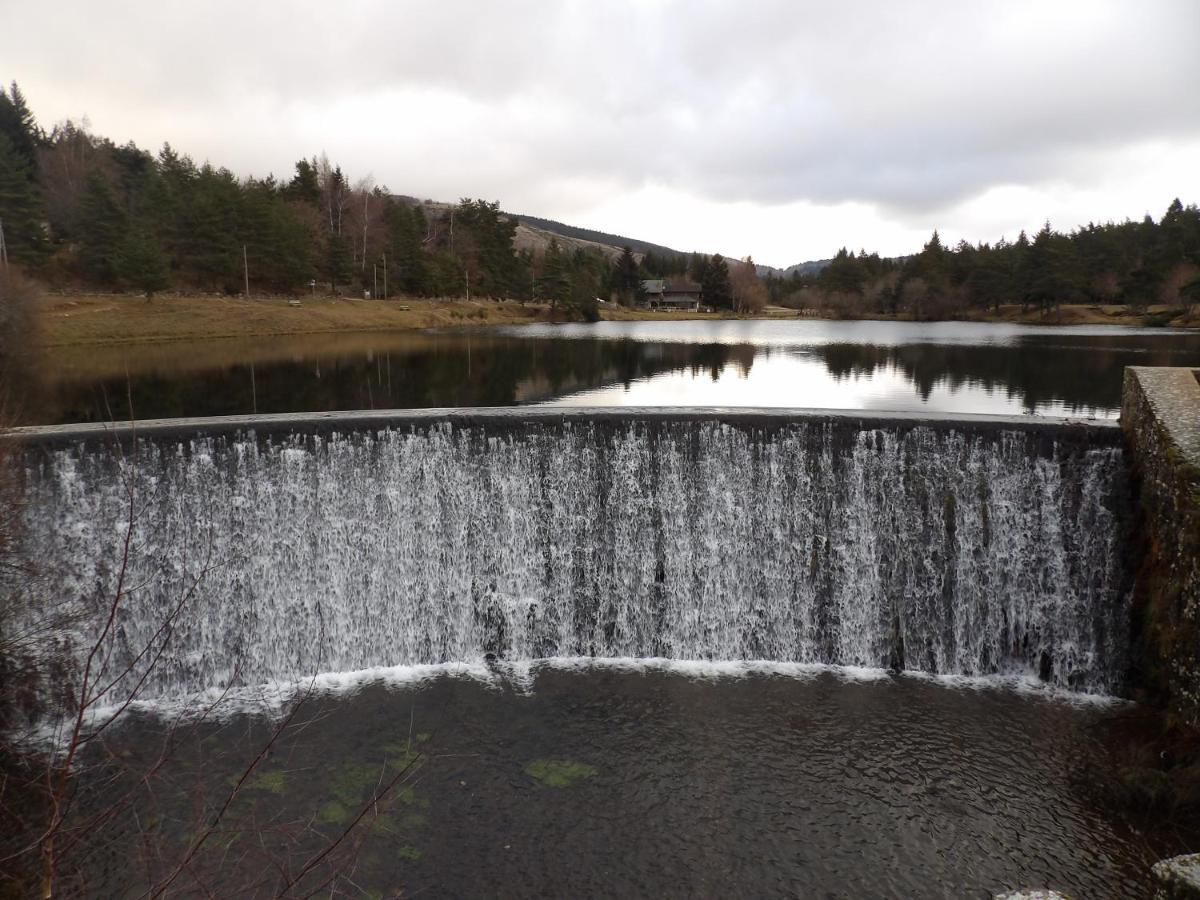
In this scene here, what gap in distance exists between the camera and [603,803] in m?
8.04

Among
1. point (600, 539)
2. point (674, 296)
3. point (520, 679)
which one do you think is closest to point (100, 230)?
point (600, 539)

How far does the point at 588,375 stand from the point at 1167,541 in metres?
20.4

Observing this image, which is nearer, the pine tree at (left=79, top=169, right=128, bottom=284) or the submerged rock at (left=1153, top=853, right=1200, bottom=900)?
the submerged rock at (left=1153, top=853, right=1200, bottom=900)

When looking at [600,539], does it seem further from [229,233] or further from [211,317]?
[229,233]

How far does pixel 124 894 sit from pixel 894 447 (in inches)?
412

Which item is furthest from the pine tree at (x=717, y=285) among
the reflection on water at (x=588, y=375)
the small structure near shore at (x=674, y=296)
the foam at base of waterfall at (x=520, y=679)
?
the foam at base of waterfall at (x=520, y=679)

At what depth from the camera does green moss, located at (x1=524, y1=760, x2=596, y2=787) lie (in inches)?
328

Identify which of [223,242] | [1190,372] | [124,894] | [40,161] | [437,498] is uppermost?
[40,161]

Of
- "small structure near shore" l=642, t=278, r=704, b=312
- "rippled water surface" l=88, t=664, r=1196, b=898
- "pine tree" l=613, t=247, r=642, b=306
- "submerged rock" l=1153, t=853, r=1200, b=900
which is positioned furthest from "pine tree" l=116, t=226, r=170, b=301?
"small structure near shore" l=642, t=278, r=704, b=312

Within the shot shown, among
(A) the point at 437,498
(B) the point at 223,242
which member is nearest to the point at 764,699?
(A) the point at 437,498

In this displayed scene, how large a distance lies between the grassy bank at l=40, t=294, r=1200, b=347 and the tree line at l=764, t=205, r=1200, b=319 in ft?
6.22

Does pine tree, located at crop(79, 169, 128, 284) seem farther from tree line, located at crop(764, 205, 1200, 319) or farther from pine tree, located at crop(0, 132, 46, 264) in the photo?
tree line, located at crop(764, 205, 1200, 319)

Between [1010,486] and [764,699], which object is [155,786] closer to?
[764,699]

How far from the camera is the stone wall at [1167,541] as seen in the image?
8.12 metres
